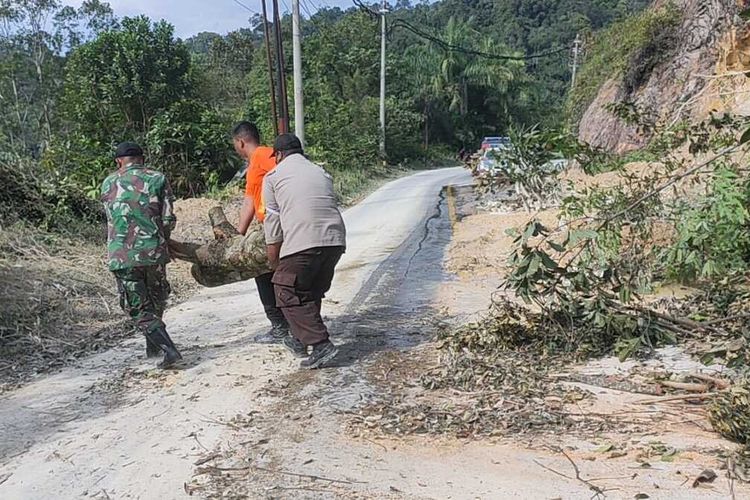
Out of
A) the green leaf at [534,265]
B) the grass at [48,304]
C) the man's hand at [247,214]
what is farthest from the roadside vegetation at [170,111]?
the green leaf at [534,265]

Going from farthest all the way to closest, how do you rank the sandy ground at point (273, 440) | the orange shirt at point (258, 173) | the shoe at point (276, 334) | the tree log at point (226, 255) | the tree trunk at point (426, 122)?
1. the tree trunk at point (426, 122)
2. the shoe at point (276, 334)
3. the orange shirt at point (258, 173)
4. the tree log at point (226, 255)
5. the sandy ground at point (273, 440)

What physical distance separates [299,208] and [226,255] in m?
0.91

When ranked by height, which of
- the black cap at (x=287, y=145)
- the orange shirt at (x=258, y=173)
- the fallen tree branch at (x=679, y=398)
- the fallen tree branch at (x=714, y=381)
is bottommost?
the fallen tree branch at (x=679, y=398)

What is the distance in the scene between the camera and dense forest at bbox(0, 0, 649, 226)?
1733 centimetres

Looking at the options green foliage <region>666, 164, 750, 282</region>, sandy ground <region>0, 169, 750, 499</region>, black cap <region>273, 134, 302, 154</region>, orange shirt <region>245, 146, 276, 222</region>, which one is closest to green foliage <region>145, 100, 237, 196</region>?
sandy ground <region>0, 169, 750, 499</region>

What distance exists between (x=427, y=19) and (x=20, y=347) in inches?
2440

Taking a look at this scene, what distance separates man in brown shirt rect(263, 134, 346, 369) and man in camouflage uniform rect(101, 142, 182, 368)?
2.62 ft

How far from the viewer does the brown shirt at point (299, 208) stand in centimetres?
494

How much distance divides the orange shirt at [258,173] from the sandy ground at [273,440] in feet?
3.81

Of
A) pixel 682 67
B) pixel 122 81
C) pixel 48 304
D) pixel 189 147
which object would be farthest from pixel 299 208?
Result: pixel 682 67

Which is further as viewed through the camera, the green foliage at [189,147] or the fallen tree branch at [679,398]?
the green foliage at [189,147]

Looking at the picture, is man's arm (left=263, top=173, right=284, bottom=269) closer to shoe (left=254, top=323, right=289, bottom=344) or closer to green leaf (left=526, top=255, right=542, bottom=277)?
shoe (left=254, top=323, right=289, bottom=344)

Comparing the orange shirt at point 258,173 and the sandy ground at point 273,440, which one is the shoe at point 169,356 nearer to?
the sandy ground at point 273,440

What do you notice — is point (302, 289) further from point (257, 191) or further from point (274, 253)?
point (257, 191)
